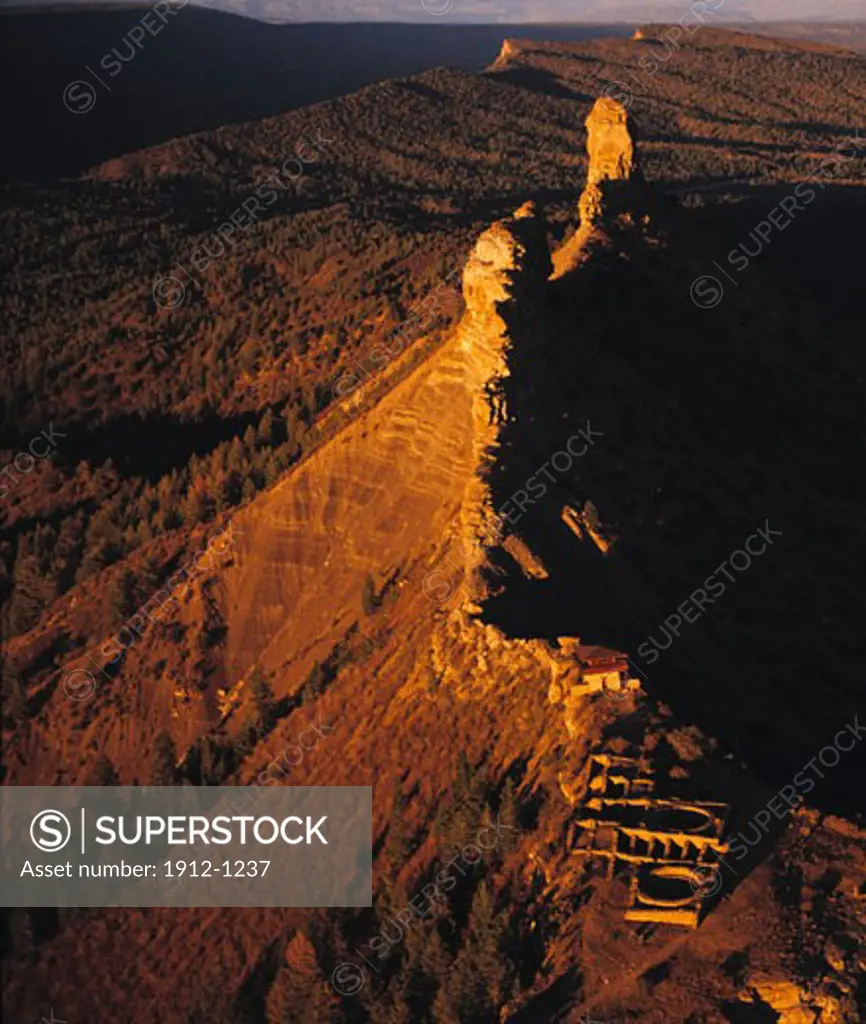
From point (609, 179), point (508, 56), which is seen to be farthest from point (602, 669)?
point (508, 56)

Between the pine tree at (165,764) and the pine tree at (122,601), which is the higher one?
the pine tree at (122,601)

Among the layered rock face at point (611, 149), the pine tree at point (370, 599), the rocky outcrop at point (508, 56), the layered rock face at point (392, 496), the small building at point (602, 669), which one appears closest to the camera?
the small building at point (602, 669)

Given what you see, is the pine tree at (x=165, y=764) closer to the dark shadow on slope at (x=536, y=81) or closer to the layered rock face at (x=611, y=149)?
the layered rock face at (x=611, y=149)

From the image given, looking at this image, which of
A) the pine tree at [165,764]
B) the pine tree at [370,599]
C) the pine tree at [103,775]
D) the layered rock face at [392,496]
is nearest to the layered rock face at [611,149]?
the layered rock face at [392,496]

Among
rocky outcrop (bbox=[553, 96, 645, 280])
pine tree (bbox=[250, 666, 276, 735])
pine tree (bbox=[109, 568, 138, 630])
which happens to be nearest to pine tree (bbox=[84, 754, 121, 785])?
pine tree (bbox=[250, 666, 276, 735])

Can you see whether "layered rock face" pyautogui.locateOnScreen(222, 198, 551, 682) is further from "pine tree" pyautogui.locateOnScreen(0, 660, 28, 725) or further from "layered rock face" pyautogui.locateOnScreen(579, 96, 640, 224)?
"layered rock face" pyautogui.locateOnScreen(579, 96, 640, 224)

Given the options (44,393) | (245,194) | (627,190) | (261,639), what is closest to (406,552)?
(261,639)

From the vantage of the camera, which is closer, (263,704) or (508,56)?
(263,704)

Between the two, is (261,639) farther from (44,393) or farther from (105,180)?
(105,180)

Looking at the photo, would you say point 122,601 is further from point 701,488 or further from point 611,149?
point 611,149
